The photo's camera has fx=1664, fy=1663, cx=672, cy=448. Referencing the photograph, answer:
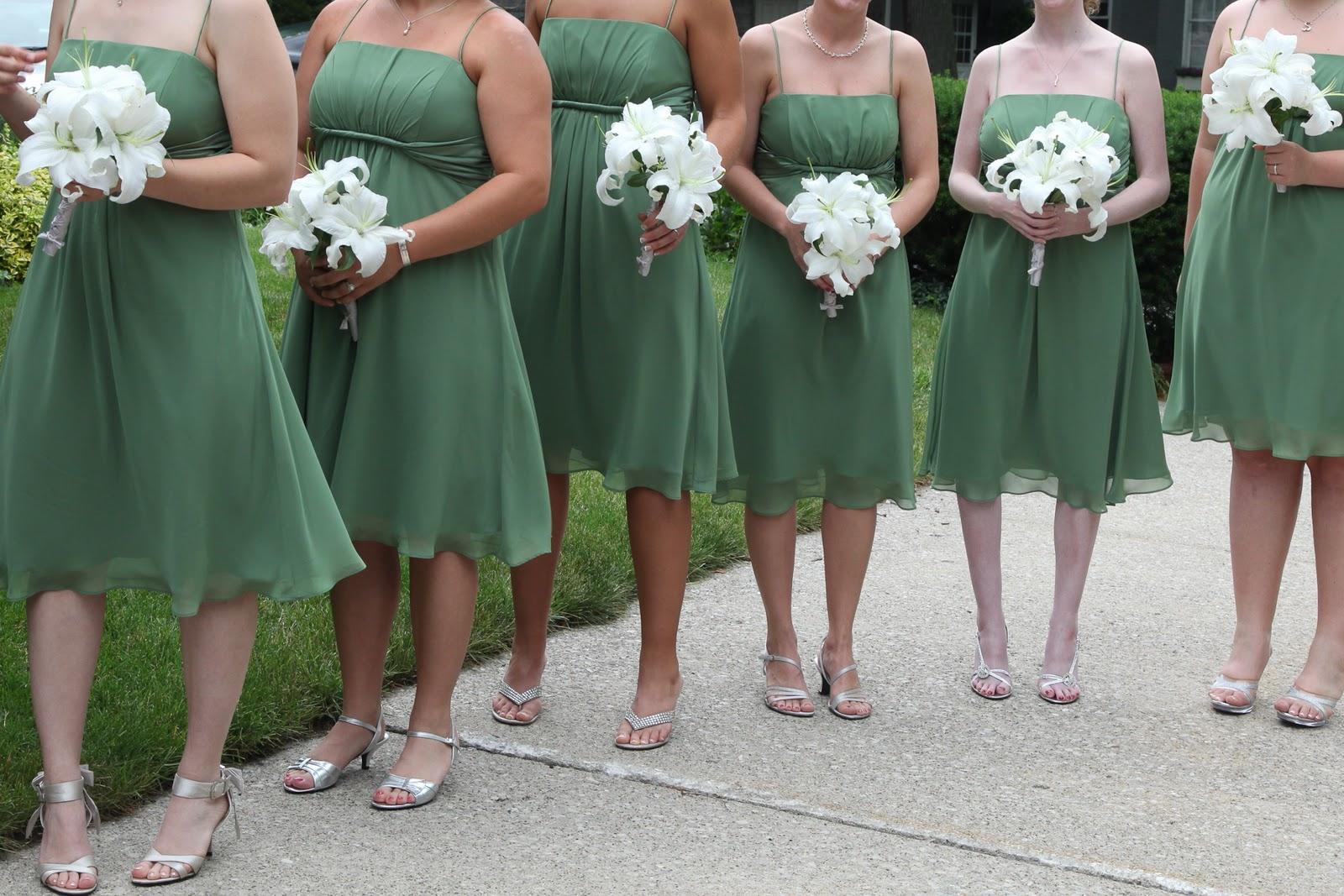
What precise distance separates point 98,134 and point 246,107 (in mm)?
386

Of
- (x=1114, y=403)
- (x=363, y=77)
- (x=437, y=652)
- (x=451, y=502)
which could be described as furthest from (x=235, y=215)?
(x=1114, y=403)

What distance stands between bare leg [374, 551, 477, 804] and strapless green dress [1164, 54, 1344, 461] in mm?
2366

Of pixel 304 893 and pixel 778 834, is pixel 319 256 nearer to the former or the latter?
pixel 304 893

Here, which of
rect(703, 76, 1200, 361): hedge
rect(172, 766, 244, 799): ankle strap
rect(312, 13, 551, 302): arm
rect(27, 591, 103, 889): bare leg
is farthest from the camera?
rect(703, 76, 1200, 361): hedge

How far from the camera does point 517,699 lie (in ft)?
15.8

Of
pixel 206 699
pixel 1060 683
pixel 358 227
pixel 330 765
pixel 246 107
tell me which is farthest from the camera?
pixel 1060 683

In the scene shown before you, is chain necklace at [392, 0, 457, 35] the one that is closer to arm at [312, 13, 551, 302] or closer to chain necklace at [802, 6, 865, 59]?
arm at [312, 13, 551, 302]

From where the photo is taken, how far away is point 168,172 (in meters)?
3.35

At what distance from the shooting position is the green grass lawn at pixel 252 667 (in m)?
4.07

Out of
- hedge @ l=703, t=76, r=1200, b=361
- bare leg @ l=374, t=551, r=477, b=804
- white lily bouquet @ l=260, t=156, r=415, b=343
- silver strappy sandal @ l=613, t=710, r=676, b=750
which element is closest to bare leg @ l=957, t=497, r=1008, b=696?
silver strappy sandal @ l=613, t=710, r=676, b=750

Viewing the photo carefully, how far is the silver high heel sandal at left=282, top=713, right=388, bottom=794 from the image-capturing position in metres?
4.18

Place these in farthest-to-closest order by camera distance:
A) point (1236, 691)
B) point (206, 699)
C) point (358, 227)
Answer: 1. point (1236, 691)
2. point (358, 227)
3. point (206, 699)

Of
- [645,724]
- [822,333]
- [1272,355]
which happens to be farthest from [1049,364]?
[645,724]

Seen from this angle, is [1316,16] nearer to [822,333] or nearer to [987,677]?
[822,333]
